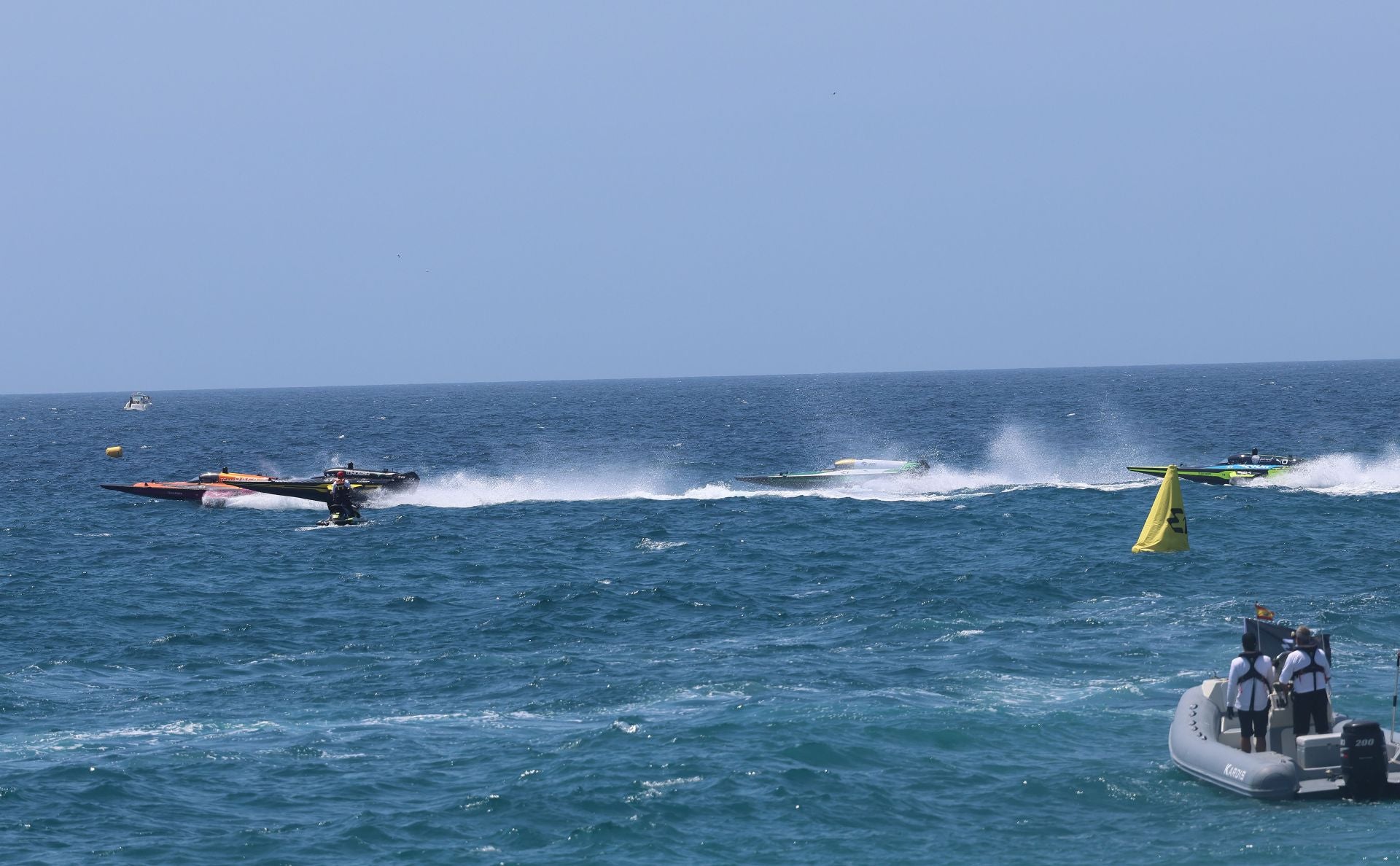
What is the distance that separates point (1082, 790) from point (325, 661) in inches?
680

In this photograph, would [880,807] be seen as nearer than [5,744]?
Yes

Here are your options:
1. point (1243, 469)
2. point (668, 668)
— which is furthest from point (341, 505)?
point (1243, 469)

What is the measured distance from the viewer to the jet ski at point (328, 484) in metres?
61.3

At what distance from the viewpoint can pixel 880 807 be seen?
63.7ft

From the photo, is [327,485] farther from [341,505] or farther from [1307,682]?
[1307,682]

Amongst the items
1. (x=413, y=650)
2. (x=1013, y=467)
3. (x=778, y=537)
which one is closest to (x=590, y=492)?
(x=778, y=537)

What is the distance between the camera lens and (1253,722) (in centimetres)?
1947

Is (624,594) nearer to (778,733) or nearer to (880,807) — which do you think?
(778,733)

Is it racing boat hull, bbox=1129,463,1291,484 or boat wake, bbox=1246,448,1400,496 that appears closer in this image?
boat wake, bbox=1246,448,1400,496

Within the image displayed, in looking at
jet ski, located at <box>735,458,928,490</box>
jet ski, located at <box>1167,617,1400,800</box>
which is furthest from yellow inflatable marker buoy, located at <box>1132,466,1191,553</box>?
jet ski, located at <box>735,458,928,490</box>

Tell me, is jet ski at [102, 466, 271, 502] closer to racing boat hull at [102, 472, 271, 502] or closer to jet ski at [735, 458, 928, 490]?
racing boat hull at [102, 472, 271, 502]

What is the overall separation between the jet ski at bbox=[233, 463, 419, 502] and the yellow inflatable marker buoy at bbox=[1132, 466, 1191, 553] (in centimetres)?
3394

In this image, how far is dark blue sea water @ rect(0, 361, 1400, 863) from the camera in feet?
61.8

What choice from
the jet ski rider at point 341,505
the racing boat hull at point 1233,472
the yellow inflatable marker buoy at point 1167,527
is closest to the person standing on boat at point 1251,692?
the yellow inflatable marker buoy at point 1167,527
